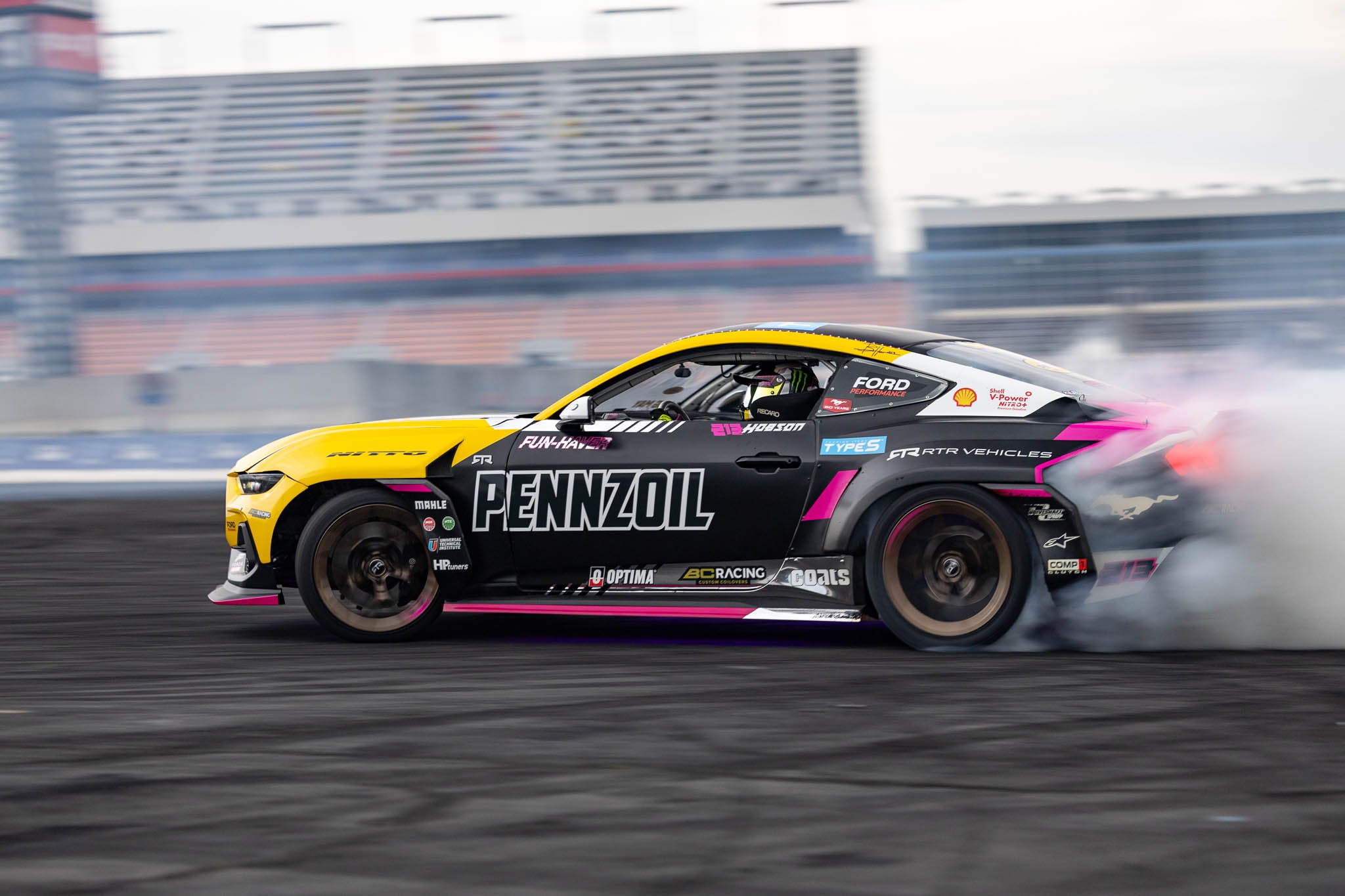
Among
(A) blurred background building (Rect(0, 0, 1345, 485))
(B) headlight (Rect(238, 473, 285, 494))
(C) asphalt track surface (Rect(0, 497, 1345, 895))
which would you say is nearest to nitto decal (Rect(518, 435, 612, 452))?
(C) asphalt track surface (Rect(0, 497, 1345, 895))

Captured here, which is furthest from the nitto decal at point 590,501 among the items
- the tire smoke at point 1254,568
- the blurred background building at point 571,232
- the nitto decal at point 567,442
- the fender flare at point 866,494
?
the blurred background building at point 571,232

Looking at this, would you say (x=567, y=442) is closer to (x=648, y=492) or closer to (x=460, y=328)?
(x=648, y=492)

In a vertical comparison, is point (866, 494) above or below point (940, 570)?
above

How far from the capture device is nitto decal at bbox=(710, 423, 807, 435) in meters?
6.11

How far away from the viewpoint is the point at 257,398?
23.7 metres

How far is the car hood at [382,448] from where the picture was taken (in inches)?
255

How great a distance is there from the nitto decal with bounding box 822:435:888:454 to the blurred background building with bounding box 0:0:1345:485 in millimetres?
24714

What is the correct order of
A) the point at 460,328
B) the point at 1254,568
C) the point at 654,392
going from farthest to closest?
the point at 460,328, the point at 654,392, the point at 1254,568

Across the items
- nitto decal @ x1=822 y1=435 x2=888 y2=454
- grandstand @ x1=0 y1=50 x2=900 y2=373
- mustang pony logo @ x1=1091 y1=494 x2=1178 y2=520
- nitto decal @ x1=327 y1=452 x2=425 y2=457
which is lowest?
mustang pony logo @ x1=1091 y1=494 x2=1178 y2=520

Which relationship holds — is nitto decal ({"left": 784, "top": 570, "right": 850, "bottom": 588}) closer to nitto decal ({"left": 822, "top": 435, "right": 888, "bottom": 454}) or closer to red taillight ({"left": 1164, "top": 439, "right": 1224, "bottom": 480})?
nitto decal ({"left": 822, "top": 435, "right": 888, "bottom": 454})

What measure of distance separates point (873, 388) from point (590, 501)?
1.27 metres

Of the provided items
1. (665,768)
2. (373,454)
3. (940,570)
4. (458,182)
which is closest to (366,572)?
(373,454)

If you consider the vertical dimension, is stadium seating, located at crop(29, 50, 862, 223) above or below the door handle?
above

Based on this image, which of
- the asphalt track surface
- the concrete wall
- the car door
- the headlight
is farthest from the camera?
the concrete wall
